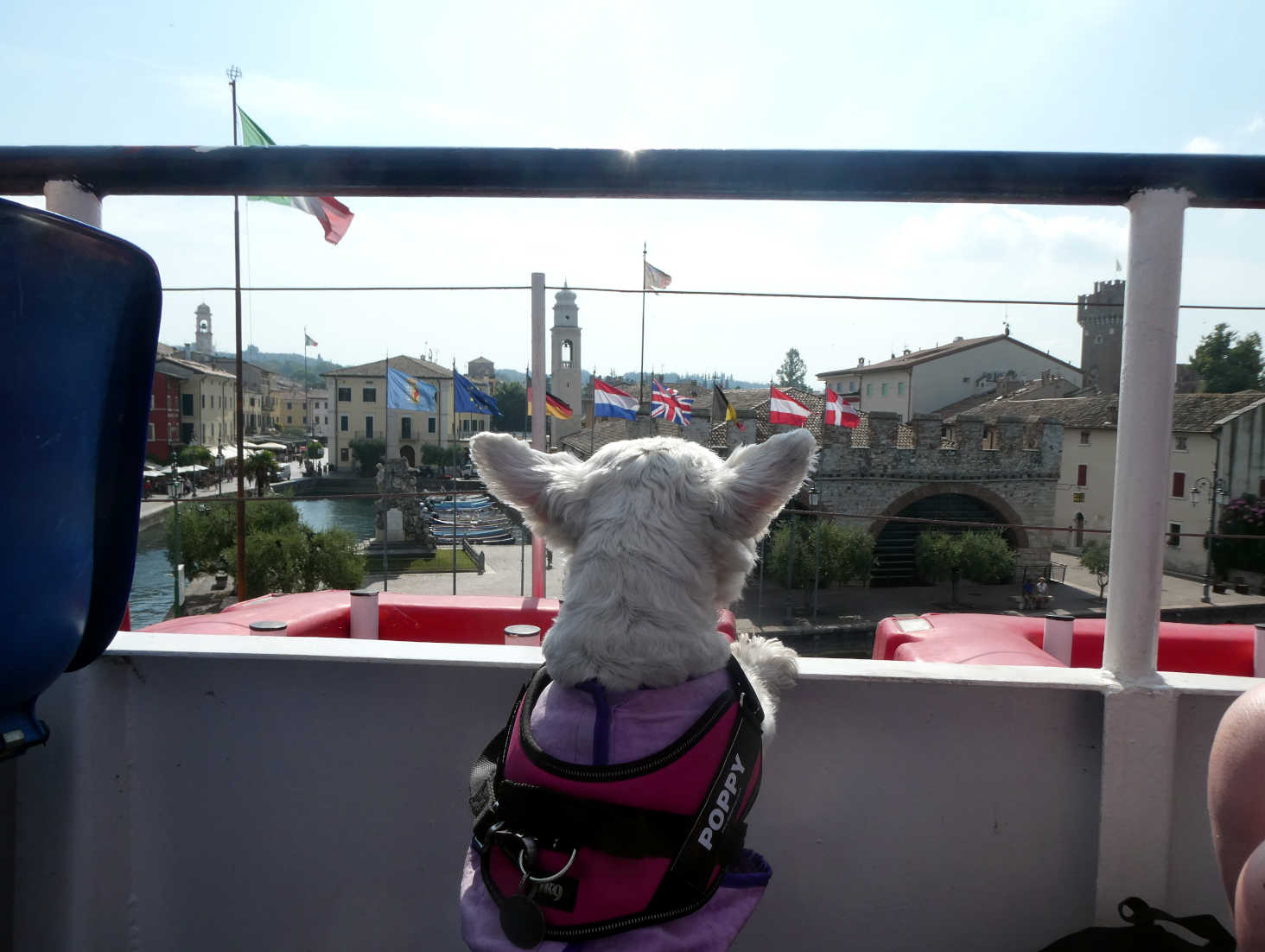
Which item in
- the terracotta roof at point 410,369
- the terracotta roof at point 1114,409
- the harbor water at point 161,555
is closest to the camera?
the harbor water at point 161,555

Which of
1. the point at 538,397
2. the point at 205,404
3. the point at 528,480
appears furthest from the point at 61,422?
the point at 205,404

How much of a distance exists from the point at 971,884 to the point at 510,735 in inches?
40.4

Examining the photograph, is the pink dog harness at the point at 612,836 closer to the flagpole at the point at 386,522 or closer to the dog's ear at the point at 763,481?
the dog's ear at the point at 763,481

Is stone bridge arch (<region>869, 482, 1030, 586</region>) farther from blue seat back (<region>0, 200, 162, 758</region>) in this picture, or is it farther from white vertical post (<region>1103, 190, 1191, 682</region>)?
blue seat back (<region>0, 200, 162, 758</region>)

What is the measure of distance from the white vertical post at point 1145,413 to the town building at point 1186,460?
25.8 m

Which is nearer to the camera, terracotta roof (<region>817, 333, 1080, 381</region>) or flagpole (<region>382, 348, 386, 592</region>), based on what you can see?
flagpole (<region>382, 348, 386, 592</region>)

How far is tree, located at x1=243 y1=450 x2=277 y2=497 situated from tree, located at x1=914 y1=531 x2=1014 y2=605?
27891 mm

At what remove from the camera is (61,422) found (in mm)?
983

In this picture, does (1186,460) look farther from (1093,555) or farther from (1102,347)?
(1102,347)

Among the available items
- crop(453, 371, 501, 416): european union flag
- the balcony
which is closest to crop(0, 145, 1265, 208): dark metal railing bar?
the balcony

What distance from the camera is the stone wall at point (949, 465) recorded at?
31.1 m

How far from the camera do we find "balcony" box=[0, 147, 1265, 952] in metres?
1.50

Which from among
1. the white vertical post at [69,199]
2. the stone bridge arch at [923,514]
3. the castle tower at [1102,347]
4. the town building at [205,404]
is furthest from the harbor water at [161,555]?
the castle tower at [1102,347]

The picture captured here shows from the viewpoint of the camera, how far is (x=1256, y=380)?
4688 centimetres
